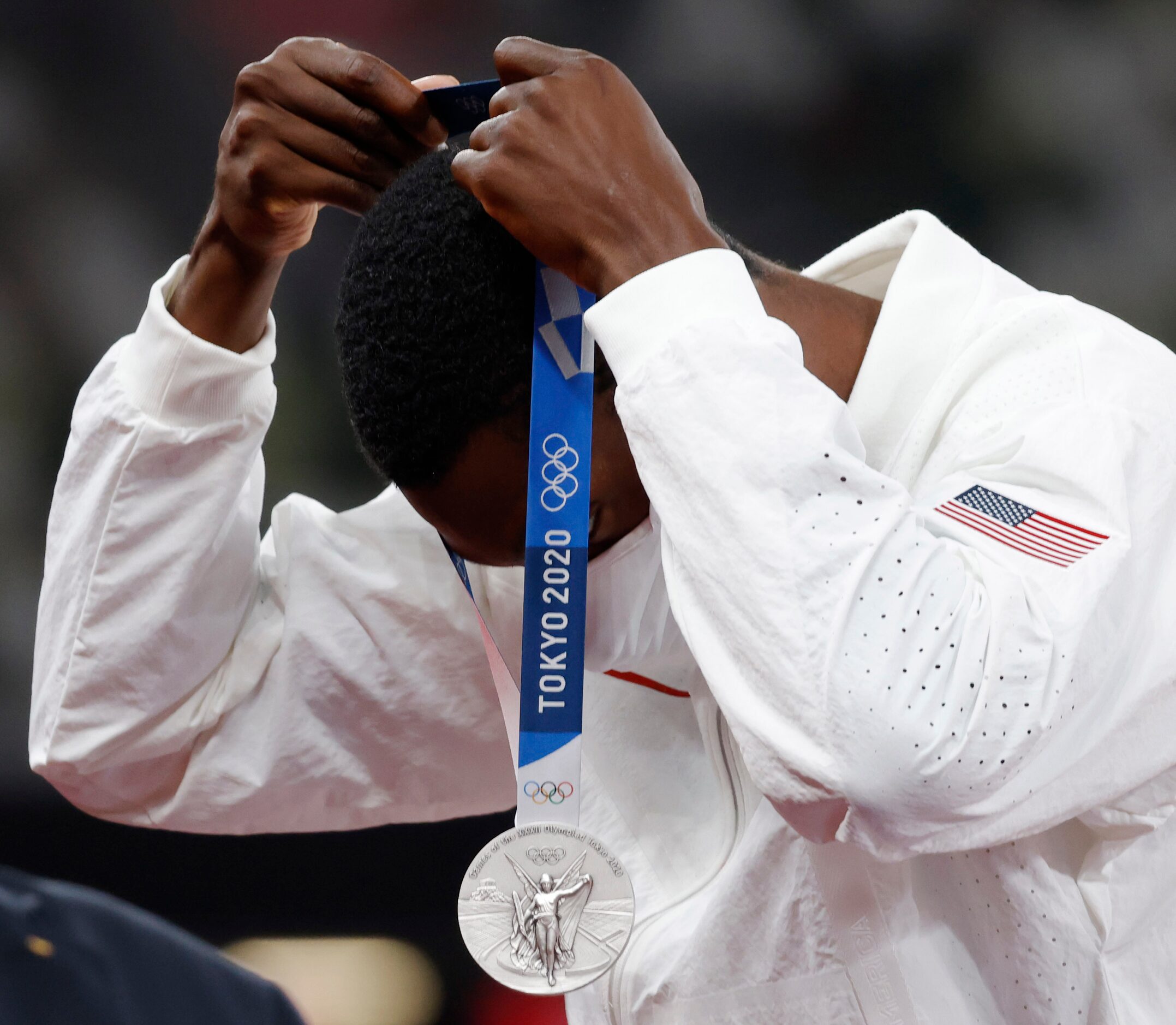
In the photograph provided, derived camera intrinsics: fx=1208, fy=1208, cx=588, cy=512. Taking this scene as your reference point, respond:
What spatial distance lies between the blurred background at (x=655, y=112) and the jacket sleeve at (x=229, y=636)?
0.46 meters

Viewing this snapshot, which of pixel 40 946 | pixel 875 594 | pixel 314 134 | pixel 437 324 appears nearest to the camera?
pixel 875 594

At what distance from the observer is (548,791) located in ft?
3.36

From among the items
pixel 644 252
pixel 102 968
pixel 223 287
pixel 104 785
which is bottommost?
pixel 102 968

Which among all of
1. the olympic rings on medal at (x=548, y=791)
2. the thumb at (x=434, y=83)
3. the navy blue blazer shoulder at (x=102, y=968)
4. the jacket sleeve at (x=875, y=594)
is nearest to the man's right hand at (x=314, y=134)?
the thumb at (x=434, y=83)

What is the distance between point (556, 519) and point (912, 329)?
14.1 inches

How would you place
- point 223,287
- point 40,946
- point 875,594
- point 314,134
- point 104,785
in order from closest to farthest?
point 875,594 → point 314,134 → point 223,287 → point 104,785 → point 40,946

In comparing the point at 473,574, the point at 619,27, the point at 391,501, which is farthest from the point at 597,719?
the point at 619,27

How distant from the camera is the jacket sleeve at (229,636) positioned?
1.24 m

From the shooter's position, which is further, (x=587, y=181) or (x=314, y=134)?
(x=314, y=134)

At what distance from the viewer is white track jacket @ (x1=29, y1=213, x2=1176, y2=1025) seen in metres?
0.78

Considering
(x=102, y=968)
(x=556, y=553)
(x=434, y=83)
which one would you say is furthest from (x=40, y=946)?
(x=434, y=83)

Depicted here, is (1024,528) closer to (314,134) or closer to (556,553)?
(556,553)

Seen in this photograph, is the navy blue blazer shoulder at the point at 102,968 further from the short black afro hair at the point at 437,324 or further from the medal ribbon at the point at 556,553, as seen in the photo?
the short black afro hair at the point at 437,324

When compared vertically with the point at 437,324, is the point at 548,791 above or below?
below
